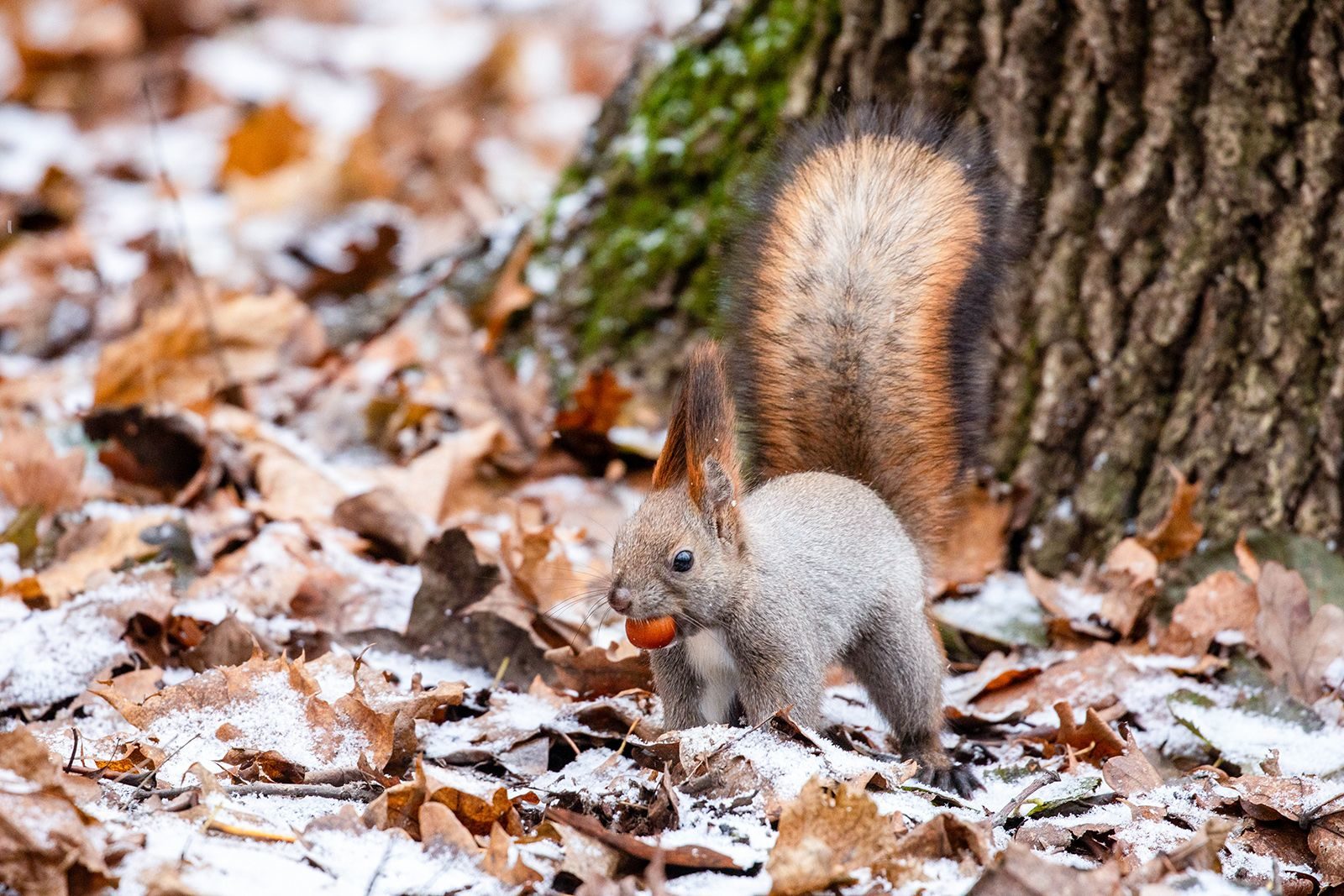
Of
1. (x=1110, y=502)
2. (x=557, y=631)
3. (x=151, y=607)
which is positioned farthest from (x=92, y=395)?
(x=1110, y=502)

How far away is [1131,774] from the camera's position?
225cm

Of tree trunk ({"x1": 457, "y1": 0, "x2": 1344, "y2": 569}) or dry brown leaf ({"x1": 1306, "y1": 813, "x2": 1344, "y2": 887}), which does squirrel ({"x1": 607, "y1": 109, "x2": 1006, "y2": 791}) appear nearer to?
tree trunk ({"x1": 457, "y1": 0, "x2": 1344, "y2": 569})

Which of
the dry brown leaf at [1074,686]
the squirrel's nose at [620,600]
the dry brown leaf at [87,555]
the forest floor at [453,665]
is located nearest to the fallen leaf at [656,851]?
the forest floor at [453,665]

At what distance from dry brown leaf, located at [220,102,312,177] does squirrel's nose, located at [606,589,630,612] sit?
4.67 m

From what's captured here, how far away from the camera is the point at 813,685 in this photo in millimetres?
2393

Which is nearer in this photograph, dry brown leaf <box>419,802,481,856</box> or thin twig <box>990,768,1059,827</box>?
dry brown leaf <box>419,802,481,856</box>

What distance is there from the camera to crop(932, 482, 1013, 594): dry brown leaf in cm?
324

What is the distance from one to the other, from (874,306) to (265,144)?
4.51m

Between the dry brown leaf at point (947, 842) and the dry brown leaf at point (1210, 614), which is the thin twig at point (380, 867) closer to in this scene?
the dry brown leaf at point (947, 842)

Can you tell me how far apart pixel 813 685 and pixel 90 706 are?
1.23 m

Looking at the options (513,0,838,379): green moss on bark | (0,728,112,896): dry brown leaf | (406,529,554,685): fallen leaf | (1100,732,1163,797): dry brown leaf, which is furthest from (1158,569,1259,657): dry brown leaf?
(0,728,112,896): dry brown leaf

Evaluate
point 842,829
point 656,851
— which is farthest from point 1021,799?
point 656,851

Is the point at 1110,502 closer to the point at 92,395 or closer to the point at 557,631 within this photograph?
the point at 557,631

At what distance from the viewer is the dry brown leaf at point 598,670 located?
8.37ft
